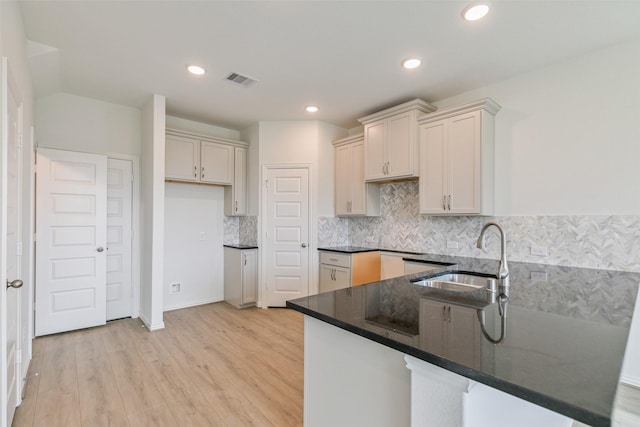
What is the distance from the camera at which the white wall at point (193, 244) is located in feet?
14.3

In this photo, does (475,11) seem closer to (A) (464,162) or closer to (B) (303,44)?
(B) (303,44)

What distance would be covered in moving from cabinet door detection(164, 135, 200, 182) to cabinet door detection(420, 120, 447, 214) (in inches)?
118

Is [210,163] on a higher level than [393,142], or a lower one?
lower

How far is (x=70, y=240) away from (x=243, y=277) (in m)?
2.05

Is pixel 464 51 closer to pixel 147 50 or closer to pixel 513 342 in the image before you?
pixel 513 342

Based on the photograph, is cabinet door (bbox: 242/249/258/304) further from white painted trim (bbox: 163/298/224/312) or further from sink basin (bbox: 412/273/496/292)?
sink basin (bbox: 412/273/496/292)

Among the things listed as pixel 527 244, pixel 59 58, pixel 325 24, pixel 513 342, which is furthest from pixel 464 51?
pixel 59 58

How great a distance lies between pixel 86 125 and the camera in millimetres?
3666

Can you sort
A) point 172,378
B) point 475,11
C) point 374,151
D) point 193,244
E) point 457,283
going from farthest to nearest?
point 193,244 < point 374,151 < point 172,378 < point 457,283 < point 475,11

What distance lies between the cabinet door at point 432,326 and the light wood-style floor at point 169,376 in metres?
1.26

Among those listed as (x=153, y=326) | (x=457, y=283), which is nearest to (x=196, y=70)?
(x=153, y=326)

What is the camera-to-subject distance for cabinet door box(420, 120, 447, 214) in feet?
10.7

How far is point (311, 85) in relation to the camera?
3.29 m

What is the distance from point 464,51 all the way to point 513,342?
250 centimetres
